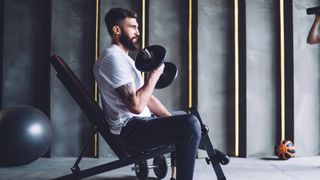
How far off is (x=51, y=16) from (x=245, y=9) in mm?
2414

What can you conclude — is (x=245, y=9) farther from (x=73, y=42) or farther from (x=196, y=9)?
(x=73, y=42)

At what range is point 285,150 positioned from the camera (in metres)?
4.02

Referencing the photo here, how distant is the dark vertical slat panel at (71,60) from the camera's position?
4.39 meters

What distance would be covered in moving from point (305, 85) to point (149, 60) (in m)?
2.95

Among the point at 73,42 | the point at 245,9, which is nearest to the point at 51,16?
the point at 73,42

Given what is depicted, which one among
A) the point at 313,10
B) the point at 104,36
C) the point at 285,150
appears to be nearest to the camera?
the point at 313,10

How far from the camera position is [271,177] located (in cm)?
315

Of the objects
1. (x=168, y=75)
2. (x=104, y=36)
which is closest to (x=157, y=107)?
(x=168, y=75)

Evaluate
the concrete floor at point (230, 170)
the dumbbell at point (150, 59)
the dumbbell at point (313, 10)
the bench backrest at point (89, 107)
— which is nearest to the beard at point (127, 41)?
the dumbbell at point (150, 59)

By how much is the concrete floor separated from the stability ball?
0.14 metres

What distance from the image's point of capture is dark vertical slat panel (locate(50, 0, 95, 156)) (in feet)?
14.4

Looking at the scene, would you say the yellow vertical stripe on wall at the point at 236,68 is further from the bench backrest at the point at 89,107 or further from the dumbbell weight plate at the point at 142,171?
the bench backrest at the point at 89,107

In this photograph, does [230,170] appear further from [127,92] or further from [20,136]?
[20,136]

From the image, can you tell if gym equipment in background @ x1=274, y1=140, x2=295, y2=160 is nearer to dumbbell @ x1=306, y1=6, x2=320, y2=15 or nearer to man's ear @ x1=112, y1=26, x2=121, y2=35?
dumbbell @ x1=306, y1=6, x2=320, y2=15
